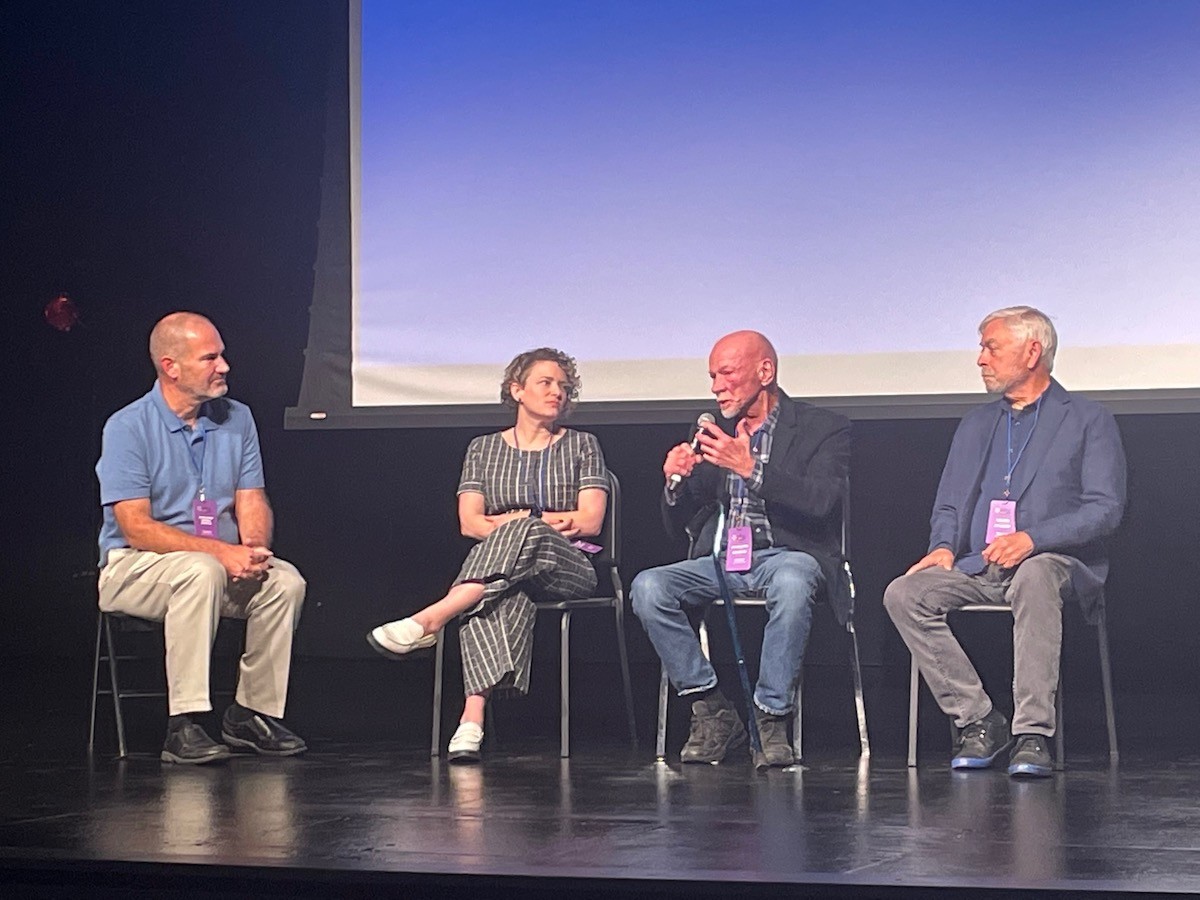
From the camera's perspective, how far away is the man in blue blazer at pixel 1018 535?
3.50m

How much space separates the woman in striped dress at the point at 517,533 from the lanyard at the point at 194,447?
1.93 ft

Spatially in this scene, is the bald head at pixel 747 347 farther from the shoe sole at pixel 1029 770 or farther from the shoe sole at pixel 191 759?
the shoe sole at pixel 191 759

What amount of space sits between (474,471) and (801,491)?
0.87m

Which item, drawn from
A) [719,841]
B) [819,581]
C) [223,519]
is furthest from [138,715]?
[719,841]

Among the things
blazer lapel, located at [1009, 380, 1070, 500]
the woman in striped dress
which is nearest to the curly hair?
the woman in striped dress

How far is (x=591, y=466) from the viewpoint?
13.4 ft

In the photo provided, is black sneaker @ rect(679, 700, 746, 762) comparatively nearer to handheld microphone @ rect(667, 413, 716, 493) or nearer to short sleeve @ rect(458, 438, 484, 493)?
handheld microphone @ rect(667, 413, 716, 493)

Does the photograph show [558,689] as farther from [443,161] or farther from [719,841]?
[719,841]

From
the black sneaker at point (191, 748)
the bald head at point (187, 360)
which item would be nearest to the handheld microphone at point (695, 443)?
the bald head at point (187, 360)

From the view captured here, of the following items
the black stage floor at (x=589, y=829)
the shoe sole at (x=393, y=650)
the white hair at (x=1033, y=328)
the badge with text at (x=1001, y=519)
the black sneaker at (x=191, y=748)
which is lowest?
the black stage floor at (x=589, y=829)

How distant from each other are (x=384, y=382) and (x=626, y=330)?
0.80 metres

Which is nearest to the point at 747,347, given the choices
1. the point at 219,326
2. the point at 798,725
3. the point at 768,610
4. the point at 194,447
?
the point at 768,610

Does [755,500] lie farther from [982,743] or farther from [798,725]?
[982,743]

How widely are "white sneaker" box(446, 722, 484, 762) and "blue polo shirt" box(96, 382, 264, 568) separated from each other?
2.63 ft
